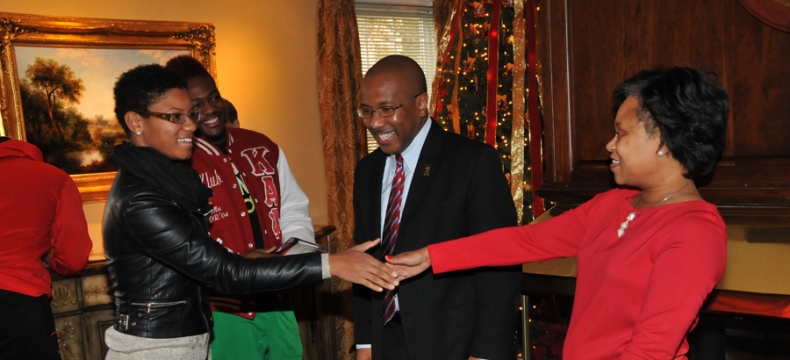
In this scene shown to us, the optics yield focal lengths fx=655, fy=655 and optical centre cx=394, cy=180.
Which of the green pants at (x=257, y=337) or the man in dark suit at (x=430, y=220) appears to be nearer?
the man in dark suit at (x=430, y=220)

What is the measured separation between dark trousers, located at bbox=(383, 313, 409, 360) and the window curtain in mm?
3293

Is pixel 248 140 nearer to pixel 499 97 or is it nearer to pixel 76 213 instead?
pixel 76 213

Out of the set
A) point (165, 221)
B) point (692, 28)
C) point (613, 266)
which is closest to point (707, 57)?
point (692, 28)

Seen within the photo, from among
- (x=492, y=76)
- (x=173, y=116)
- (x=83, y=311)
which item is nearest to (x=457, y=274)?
(x=173, y=116)

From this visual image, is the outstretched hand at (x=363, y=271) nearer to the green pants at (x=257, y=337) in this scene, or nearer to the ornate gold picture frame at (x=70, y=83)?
the green pants at (x=257, y=337)

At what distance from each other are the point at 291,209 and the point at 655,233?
2.06m

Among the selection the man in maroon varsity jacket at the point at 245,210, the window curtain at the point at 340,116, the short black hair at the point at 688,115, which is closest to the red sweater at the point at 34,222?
the man in maroon varsity jacket at the point at 245,210

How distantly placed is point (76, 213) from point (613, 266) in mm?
3144

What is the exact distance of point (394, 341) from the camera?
2434mm

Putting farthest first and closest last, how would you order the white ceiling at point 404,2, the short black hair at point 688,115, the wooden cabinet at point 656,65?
the white ceiling at point 404,2, the wooden cabinet at point 656,65, the short black hair at point 688,115

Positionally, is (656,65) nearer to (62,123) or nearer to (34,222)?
(34,222)

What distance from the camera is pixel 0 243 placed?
3.42 metres

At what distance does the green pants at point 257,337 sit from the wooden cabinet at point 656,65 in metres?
1.38

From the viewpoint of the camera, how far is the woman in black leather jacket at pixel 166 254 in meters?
2.08
